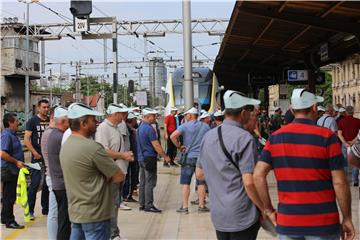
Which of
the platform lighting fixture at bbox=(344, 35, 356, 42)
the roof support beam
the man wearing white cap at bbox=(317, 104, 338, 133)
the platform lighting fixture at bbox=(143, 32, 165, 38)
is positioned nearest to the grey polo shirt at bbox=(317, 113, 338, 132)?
the man wearing white cap at bbox=(317, 104, 338, 133)

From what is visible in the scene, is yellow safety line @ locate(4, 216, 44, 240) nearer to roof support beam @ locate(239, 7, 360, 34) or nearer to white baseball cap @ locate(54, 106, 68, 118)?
white baseball cap @ locate(54, 106, 68, 118)

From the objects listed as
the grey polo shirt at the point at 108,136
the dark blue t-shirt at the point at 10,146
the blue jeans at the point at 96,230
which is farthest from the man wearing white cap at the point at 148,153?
the blue jeans at the point at 96,230

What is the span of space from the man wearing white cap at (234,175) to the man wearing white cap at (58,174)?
7.64ft

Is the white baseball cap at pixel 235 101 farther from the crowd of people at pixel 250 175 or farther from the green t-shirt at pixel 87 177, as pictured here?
the green t-shirt at pixel 87 177

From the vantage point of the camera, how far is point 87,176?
4801 mm

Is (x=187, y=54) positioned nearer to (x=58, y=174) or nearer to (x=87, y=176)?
(x=58, y=174)

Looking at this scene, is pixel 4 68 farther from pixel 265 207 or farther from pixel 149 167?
pixel 265 207

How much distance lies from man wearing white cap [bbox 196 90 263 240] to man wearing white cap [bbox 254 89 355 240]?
10.3 inches

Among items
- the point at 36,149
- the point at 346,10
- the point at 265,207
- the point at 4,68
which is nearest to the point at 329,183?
the point at 265,207

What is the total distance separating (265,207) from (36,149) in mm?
5982

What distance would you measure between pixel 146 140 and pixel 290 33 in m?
6.57

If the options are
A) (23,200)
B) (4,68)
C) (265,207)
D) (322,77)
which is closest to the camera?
(265,207)

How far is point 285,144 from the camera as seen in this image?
13.3ft

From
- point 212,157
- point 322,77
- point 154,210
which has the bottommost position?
point 154,210
